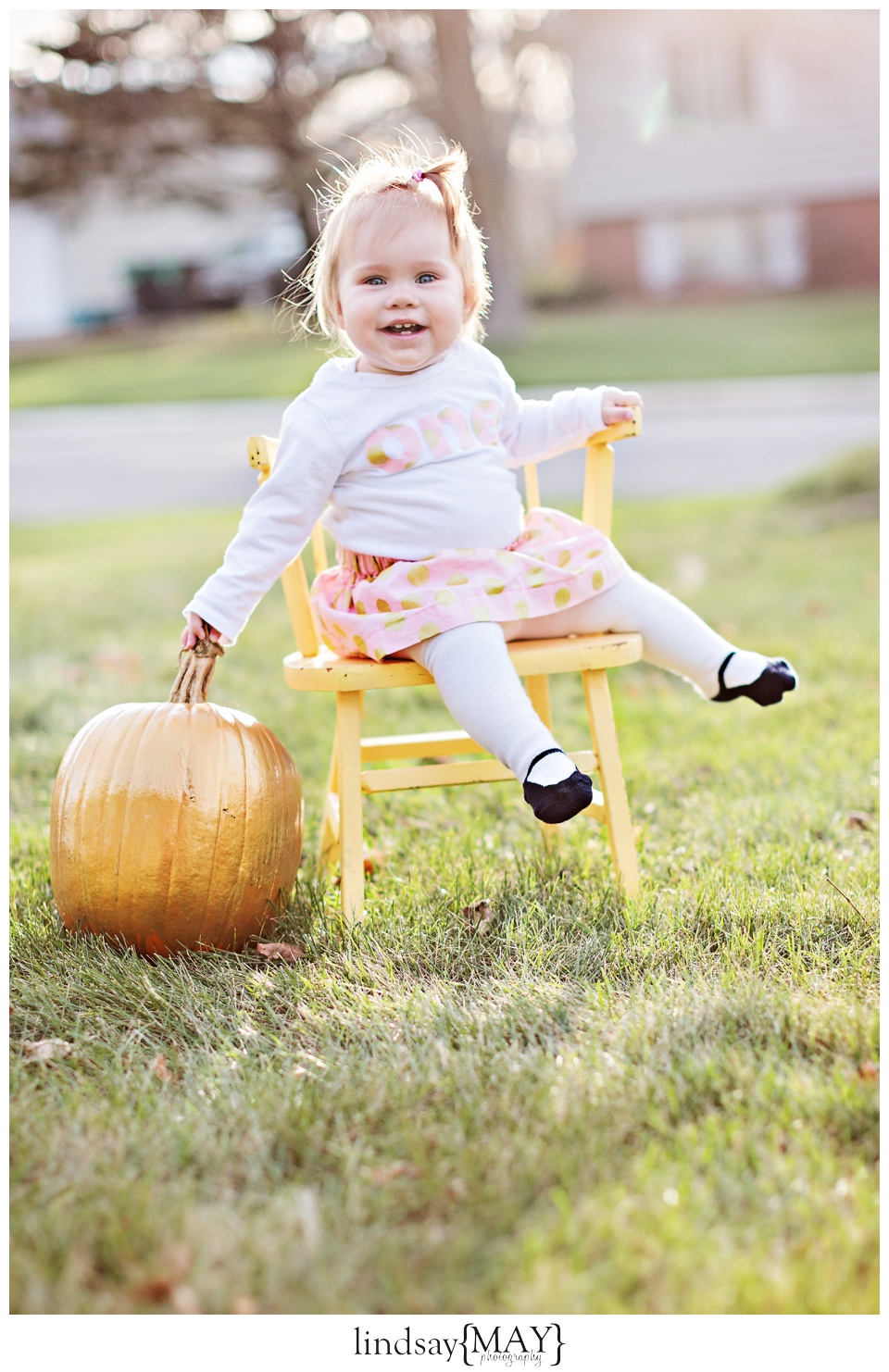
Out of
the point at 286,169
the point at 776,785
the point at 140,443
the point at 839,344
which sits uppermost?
the point at 286,169

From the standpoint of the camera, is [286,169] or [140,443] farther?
[286,169]

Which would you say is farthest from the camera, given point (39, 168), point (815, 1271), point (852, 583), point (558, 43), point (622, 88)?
point (622, 88)

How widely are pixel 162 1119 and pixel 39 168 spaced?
1837 cm

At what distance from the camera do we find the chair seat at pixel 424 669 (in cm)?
233

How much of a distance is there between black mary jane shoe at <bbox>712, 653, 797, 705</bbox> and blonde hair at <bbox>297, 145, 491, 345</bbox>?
90 centimetres

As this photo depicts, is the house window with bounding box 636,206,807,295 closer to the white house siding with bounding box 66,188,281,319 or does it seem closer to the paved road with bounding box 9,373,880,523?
the paved road with bounding box 9,373,880,523

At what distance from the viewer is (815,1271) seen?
142cm

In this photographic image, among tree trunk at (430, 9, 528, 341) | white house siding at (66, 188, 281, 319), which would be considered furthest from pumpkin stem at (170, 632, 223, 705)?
white house siding at (66, 188, 281, 319)

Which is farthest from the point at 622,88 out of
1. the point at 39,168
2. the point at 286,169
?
the point at 39,168

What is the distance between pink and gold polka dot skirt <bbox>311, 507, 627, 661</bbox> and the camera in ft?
7.65

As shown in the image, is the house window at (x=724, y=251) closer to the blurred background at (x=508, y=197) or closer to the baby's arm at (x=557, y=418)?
the blurred background at (x=508, y=197)

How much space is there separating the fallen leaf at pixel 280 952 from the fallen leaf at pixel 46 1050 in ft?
1.30

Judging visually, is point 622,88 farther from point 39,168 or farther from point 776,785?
point 776,785
